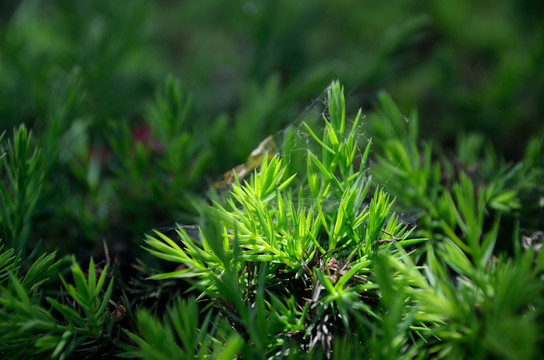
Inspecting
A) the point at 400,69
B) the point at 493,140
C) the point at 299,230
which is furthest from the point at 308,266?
the point at 400,69

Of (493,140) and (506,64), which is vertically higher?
(506,64)

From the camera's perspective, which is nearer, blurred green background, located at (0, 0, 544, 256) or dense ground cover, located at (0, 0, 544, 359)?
dense ground cover, located at (0, 0, 544, 359)

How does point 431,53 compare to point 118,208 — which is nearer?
point 118,208

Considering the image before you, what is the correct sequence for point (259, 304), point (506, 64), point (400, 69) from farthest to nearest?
point (400, 69) → point (506, 64) → point (259, 304)

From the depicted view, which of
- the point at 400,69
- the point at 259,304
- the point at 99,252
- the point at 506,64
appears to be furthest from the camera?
the point at 400,69

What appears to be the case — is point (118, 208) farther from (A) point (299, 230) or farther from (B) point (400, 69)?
(B) point (400, 69)

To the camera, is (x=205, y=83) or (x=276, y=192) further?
(x=205, y=83)
